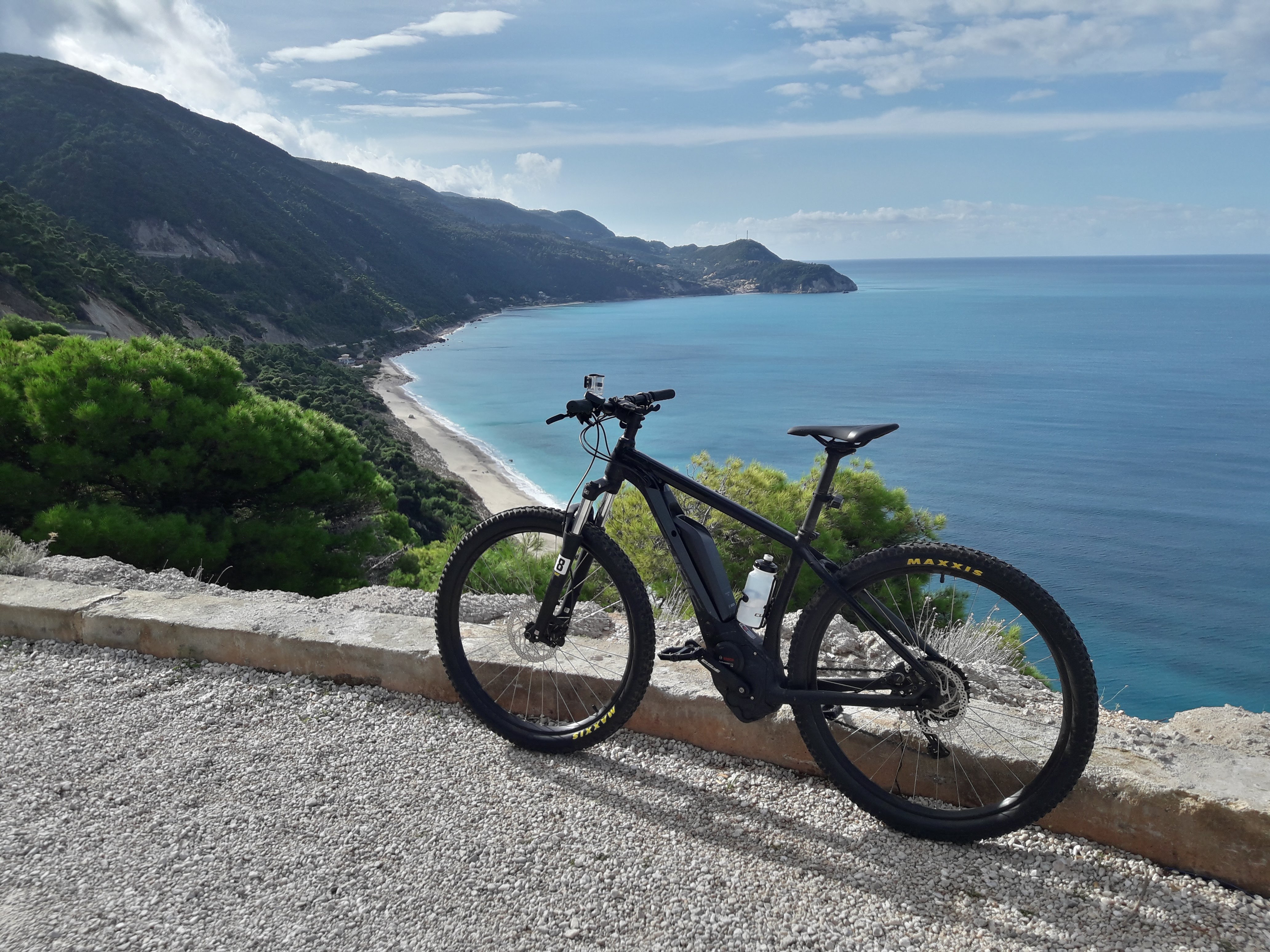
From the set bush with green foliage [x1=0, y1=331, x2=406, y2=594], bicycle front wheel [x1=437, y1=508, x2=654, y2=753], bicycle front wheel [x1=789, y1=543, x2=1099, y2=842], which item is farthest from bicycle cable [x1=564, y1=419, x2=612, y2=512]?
bush with green foliage [x1=0, y1=331, x2=406, y2=594]

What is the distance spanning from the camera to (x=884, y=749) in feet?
9.05

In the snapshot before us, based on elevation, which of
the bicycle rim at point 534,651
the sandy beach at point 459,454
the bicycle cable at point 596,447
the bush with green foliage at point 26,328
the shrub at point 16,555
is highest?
the bicycle cable at point 596,447

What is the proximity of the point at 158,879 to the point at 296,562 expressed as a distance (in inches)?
355

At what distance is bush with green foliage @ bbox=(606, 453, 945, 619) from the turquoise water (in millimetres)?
15805

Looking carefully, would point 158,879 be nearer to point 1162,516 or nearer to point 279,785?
point 279,785

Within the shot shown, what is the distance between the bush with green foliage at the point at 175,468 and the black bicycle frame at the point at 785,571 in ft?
22.8

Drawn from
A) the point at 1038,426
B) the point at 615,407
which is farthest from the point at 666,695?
the point at 1038,426

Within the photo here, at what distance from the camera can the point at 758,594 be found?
2773 millimetres

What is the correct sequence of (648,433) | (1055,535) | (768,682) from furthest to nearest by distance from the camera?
1. (648,433)
2. (1055,535)
3. (768,682)

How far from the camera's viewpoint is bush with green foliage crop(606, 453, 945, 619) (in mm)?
10547

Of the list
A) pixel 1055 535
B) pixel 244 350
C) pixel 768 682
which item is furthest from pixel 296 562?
pixel 244 350

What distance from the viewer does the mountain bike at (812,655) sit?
8.07ft

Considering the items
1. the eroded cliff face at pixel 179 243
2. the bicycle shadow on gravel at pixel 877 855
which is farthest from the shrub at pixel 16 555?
the eroded cliff face at pixel 179 243

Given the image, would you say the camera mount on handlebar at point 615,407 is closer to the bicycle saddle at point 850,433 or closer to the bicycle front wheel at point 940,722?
the bicycle saddle at point 850,433
